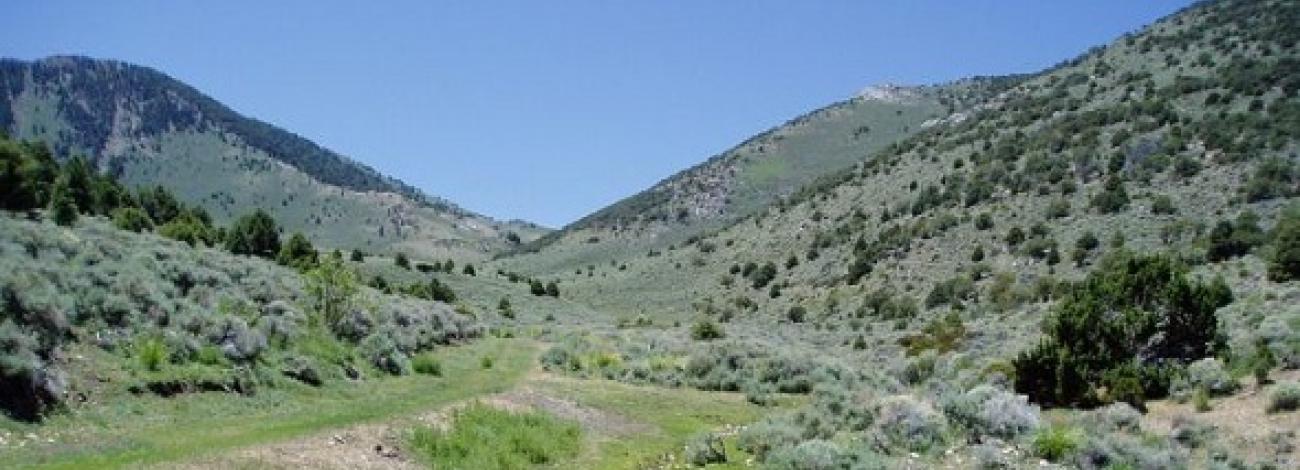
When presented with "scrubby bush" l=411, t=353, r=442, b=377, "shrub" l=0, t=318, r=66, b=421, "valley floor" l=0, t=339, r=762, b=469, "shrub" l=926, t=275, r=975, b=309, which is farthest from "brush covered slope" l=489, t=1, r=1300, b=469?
"shrub" l=0, t=318, r=66, b=421

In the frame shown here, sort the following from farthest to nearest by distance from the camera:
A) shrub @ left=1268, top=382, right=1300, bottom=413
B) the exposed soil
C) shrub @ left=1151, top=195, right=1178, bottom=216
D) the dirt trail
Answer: shrub @ left=1151, top=195, right=1178, bottom=216 → shrub @ left=1268, top=382, right=1300, bottom=413 → the exposed soil → the dirt trail

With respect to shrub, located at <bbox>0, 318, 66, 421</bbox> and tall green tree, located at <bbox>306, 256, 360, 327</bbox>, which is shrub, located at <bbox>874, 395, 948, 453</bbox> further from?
tall green tree, located at <bbox>306, 256, 360, 327</bbox>

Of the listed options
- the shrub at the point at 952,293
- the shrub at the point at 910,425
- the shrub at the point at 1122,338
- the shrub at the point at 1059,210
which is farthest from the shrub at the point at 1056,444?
the shrub at the point at 1059,210

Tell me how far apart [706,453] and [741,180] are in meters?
146

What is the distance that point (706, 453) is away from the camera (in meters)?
24.5

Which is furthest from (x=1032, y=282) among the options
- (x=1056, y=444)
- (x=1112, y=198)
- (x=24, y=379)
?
(x=24, y=379)

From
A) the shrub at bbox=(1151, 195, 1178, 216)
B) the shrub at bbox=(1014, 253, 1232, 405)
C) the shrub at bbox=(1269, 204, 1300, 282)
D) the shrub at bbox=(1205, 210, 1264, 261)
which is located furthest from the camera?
the shrub at bbox=(1151, 195, 1178, 216)

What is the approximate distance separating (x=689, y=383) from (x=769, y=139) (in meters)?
148

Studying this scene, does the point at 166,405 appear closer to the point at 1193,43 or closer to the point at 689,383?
the point at 689,383

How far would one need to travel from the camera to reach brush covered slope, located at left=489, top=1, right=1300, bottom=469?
23.2 meters

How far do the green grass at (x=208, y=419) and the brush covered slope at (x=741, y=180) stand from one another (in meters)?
110

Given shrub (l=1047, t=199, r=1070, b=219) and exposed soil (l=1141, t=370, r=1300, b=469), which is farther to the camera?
shrub (l=1047, t=199, r=1070, b=219)

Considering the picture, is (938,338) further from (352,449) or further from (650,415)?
(352,449)

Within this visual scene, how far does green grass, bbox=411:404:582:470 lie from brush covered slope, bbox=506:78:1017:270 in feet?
370
